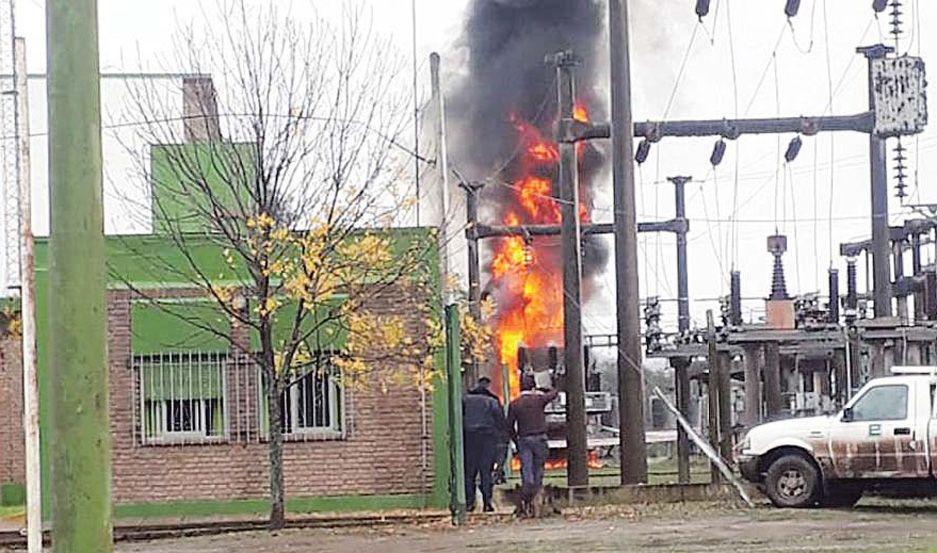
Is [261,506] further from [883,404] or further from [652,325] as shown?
[652,325]

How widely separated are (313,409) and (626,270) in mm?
4806

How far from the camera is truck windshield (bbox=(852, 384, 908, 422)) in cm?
1911

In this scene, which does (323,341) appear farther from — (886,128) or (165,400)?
(886,128)

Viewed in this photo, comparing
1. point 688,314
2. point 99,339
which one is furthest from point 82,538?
point 688,314

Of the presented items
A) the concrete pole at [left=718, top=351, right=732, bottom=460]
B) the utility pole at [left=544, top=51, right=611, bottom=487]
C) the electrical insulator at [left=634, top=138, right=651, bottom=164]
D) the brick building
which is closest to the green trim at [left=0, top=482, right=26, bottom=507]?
the brick building

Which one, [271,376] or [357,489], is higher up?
[271,376]

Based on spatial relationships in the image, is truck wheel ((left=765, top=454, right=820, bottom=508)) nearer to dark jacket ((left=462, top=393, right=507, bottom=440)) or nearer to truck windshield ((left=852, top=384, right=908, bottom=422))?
truck windshield ((left=852, top=384, right=908, bottom=422))

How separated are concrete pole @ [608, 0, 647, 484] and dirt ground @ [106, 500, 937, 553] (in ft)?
6.53

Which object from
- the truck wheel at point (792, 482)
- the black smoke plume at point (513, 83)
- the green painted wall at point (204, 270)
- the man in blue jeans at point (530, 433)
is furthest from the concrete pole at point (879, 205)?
the black smoke plume at point (513, 83)

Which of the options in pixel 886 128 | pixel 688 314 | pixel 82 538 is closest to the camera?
pixel 82 538

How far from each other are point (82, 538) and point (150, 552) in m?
11.8

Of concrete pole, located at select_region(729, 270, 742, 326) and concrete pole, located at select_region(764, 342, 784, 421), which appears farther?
concrete pole, located at select_region(729, 270, 742, 326)

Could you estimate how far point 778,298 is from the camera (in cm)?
3039

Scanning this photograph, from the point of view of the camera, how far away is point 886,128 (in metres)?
23.4
